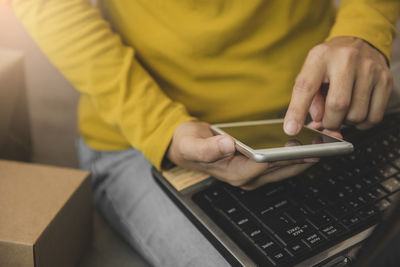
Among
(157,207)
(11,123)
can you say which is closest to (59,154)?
(11,123)

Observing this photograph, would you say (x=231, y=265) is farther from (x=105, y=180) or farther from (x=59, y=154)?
(x=59, y=154)

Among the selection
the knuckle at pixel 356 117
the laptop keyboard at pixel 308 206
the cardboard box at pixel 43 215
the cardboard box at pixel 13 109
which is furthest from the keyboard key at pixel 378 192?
the cardboard box at pixel 13 109

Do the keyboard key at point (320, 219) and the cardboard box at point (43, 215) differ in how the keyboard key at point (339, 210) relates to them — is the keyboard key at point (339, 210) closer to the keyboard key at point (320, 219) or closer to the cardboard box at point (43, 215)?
the keyboard key at point (320, 219)

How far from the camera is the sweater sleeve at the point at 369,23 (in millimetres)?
572

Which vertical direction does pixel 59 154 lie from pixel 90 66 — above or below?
below

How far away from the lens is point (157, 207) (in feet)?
1.76

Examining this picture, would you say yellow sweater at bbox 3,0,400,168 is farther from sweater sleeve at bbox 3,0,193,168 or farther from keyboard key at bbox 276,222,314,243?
keyboard key at bbox 276,222,314,243

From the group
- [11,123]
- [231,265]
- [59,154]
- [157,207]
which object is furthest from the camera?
[59,154]

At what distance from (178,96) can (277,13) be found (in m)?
0.25

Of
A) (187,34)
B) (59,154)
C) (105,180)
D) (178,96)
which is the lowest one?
(59,154)

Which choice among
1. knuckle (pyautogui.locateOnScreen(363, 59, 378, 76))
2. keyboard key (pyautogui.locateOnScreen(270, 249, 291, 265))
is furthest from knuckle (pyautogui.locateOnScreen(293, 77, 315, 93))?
keyboard key (pyautogui.locateOnScreen(270, 249, 291, 265))

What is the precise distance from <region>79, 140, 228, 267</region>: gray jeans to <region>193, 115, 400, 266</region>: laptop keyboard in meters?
0.05

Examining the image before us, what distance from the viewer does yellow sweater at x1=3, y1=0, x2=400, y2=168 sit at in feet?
1.90

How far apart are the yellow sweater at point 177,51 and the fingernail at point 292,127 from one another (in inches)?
7.6
